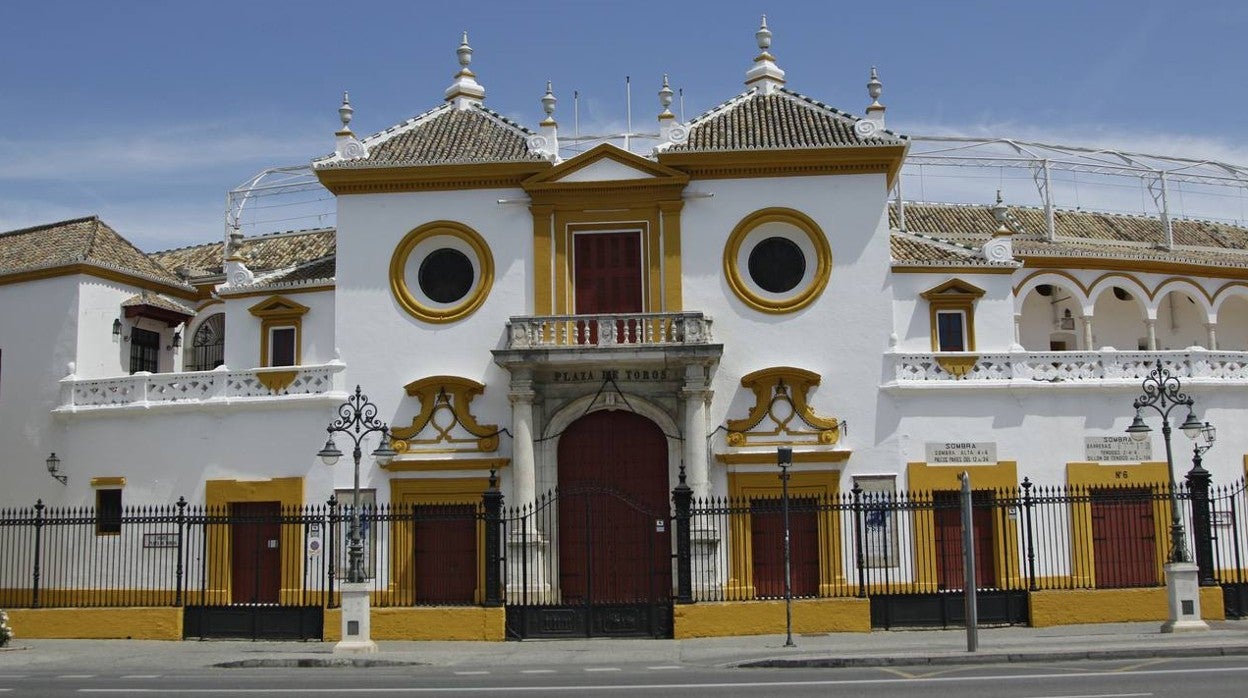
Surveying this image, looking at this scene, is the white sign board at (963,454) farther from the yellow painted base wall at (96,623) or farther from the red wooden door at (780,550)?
the yellow painted base wall at (96,623)

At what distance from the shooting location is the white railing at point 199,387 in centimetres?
2689

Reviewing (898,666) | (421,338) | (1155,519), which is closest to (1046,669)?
(898,666)

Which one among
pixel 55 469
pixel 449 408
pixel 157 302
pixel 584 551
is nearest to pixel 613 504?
pixel 584 551

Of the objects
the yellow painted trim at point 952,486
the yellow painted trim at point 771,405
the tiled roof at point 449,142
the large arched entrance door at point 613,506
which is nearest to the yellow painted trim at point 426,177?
the tiled roof at point 449,142

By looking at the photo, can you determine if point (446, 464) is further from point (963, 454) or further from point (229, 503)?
point (963, 454)

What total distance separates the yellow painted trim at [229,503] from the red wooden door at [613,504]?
218 inches

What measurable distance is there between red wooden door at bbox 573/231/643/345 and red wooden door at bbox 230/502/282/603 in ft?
25.6

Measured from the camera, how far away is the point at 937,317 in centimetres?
2769

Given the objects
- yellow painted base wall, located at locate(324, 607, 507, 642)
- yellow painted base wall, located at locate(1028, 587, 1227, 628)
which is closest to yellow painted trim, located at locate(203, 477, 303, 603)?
yellow painted base wall, located at locate(324, 607, 507, 642)

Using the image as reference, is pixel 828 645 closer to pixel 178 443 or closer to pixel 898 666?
pixel 898 666

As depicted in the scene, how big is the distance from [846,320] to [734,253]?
275cm

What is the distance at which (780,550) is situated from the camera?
84.6ft

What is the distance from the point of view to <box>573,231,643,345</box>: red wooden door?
27281 millimetres

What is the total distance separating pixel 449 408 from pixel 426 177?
507 cm
